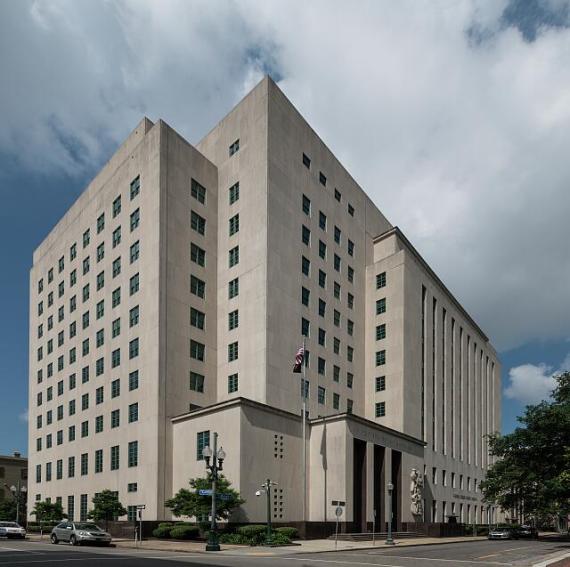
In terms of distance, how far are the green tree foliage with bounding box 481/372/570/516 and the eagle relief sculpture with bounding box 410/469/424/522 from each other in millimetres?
7184

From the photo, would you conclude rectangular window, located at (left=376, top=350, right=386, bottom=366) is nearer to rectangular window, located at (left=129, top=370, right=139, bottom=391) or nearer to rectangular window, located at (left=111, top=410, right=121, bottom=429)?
rectangular window, located at (left=129, top=370, right=139, bottom=391)

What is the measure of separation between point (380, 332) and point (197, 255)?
23886 millimetres

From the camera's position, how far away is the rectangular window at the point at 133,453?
53.4 metres

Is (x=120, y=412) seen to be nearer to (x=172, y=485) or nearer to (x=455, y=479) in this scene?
(x=172, y=485)

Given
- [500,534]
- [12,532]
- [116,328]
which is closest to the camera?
[12,532]

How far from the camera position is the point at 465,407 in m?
91.9

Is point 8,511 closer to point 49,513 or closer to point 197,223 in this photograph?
point 49,513

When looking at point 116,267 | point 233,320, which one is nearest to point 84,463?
point 116,267

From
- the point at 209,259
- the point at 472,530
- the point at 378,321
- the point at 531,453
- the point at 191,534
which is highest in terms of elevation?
the point at 209,259

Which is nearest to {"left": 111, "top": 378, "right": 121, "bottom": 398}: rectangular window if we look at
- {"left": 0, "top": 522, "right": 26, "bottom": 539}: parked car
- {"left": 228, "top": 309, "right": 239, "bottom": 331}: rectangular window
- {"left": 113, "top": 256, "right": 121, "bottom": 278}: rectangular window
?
{"left": 113, "top": 256, "right": 121, "bottom": 278}: rectangular window

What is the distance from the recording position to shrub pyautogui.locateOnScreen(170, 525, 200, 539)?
4254cm

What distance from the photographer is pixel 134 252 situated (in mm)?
59156

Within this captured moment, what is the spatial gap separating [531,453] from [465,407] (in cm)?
3782

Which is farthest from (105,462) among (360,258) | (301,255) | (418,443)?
(360,258)
